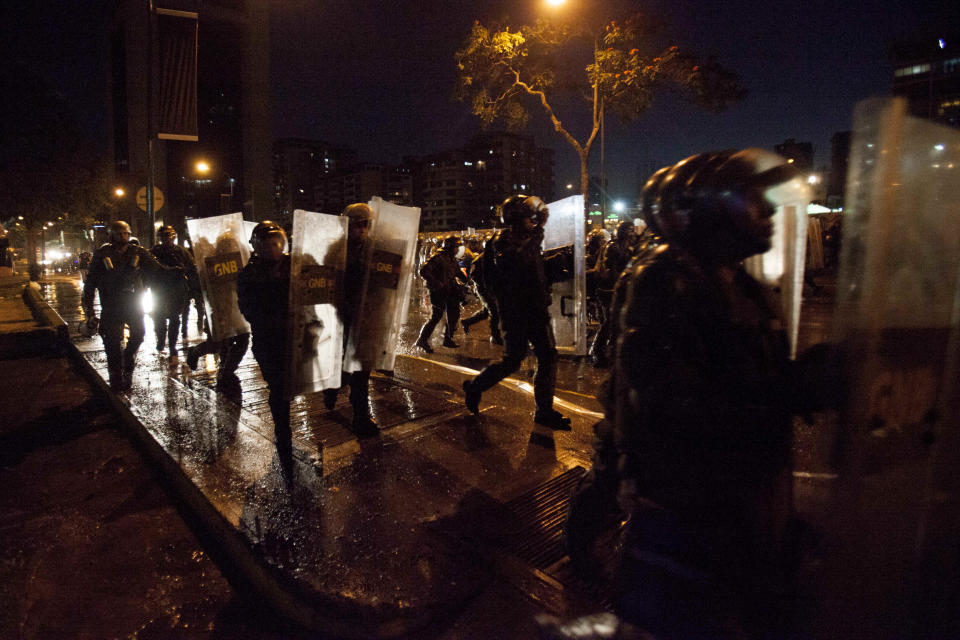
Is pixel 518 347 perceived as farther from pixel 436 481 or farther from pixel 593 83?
pixel 593 83

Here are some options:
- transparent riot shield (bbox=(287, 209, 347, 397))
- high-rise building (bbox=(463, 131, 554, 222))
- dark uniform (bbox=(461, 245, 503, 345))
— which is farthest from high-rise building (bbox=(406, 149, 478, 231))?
transparent riot shield (bbox=(287, 209, 347, 397))

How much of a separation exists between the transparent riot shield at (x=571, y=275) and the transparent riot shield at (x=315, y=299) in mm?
2344

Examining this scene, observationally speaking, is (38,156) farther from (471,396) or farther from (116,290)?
(471,396)

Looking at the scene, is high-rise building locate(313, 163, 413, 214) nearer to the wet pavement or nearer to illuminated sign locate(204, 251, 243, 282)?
illuminated sign locate(204, 251, 243, 282)

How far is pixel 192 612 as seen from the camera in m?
2.69

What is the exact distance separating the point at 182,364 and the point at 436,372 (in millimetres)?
3535

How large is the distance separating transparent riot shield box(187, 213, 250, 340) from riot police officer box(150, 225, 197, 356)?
8.37 feet

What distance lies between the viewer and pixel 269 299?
12.0 feet

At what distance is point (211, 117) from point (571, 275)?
5319 cm

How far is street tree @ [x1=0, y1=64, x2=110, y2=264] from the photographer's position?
24.7 m

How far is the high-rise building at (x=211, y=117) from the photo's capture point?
147ft

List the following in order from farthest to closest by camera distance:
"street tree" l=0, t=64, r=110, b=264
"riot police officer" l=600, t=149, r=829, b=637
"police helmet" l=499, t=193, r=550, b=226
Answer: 1. "street tree" l=0, t=64, r=110, b=264
2. "police helmet" l=499, t=193, r=550, b=226
3. "riot police officer" l=600, t=149, r=829, b=637

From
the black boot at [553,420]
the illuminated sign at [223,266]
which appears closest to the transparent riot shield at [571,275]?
the black boot at [553,420]

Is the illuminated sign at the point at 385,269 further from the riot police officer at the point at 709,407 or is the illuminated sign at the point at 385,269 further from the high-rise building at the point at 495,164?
the high-rise building at the point at 495,164
